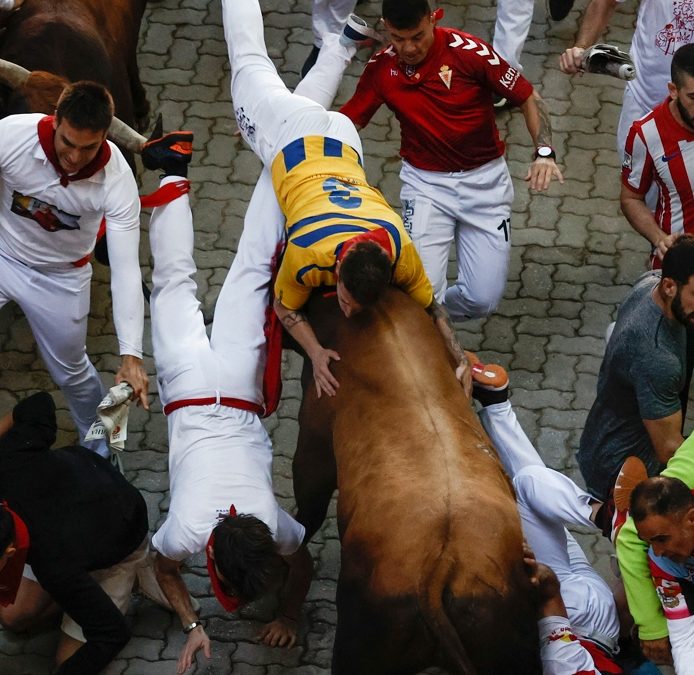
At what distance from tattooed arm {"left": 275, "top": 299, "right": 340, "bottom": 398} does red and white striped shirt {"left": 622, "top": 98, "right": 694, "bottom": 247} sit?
1.78 metres

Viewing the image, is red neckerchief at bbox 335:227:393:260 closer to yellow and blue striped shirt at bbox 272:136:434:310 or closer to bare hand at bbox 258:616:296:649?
yellow and blue striped shirt at bbox 272:136:434:310

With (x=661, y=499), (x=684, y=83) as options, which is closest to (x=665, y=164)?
(x=684, y=83)

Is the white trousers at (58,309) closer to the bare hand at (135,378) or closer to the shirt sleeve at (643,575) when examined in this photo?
the bare hand at (135,378)

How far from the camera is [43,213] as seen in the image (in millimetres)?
5273

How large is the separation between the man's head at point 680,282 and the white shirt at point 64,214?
7.09 feet

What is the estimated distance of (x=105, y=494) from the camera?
4.91m

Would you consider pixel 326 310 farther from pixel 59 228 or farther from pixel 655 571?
pixel 655 571

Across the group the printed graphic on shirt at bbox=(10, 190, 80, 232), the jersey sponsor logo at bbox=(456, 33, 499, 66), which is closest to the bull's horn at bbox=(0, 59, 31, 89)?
the printed graphic on shirt at bbox=(10, 190, 80, 232)

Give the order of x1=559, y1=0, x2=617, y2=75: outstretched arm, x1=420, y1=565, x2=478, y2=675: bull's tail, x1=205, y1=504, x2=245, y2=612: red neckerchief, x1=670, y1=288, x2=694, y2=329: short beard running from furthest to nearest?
1. x1=559, y1=0, x2=617, y2=75: outstretched arm
2. x1=670, y1=288, x2=694, y2=329: short beard
3. x1=205, y1=504, x2=245, y2=612: red neckerchief
4. x1=420, y1=565, x2=478, y2=675: bull's tail

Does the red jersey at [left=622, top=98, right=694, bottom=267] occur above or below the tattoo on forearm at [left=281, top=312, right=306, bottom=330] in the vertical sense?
above

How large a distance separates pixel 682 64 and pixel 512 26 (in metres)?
2.22

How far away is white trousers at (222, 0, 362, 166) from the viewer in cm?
556

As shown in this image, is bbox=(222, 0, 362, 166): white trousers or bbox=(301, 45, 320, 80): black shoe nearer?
bbox=(222, 0, 362, 166): white trousers

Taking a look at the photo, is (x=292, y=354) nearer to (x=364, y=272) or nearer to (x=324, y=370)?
(x=324, y=370)
